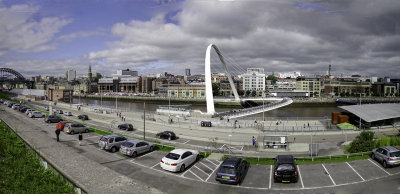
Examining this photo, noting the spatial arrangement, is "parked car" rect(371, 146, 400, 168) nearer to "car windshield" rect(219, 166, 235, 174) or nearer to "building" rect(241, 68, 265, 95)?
"car windshield" rect(219, 166, 235, 174)

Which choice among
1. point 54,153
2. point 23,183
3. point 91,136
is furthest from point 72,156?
point 91,136

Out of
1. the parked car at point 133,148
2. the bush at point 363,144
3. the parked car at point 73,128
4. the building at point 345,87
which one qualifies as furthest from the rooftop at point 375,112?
the building at point 345,87

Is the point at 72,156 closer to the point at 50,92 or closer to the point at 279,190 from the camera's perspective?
the point at 279,190

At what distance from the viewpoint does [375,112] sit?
31.8 metres

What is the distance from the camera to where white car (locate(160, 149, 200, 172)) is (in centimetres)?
1257

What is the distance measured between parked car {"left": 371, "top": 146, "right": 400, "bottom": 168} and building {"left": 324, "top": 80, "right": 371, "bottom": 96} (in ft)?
467

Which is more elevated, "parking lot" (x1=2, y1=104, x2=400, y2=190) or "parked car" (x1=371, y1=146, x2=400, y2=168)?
"parked car" (x1=371, y1=146, x2=400, y2=168)

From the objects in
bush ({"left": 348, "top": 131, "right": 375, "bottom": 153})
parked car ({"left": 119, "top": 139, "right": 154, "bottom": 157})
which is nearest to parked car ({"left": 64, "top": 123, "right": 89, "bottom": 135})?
parked car ({"left": 119, "top": 139, "right": 154, "bottom": 157})

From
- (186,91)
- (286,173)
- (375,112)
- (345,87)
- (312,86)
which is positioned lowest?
(286,173)

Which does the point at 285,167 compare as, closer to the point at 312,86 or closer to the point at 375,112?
the point at 375,112

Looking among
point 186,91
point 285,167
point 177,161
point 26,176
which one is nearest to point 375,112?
point 285,167

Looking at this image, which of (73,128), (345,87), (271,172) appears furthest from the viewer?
(345,87)

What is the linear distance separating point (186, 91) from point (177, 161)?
110 metres

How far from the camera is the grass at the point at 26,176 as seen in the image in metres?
8.42
